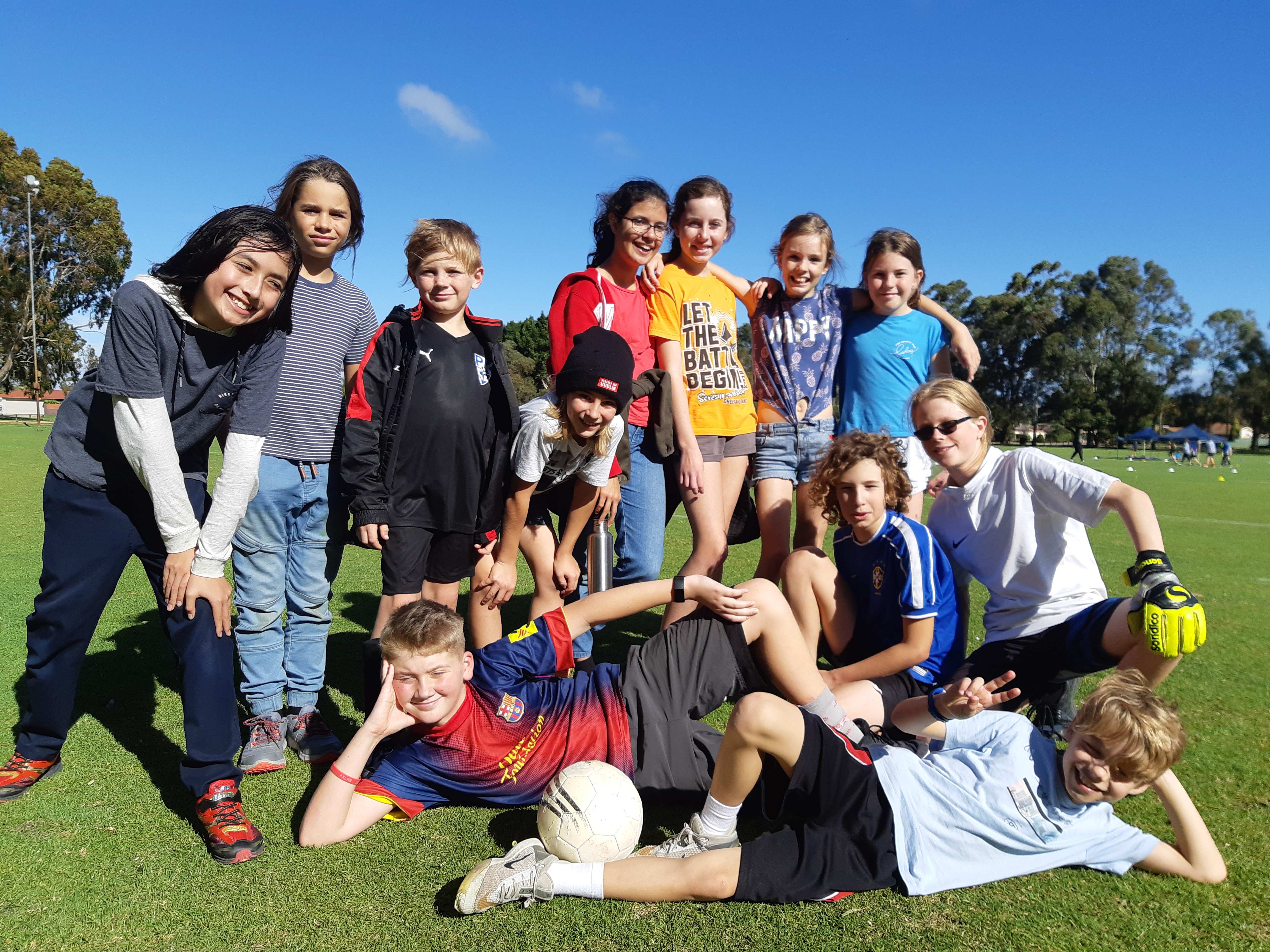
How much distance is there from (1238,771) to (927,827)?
1.97 metres

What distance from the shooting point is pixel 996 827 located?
105 inches

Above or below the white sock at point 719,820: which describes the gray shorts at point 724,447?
above

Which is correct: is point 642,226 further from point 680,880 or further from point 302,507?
point 680,880

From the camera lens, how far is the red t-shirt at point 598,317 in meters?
4.20

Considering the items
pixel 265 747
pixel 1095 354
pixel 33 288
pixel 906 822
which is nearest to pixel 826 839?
pixel 906 822

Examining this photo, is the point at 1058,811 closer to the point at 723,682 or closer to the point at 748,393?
the point at 723,682

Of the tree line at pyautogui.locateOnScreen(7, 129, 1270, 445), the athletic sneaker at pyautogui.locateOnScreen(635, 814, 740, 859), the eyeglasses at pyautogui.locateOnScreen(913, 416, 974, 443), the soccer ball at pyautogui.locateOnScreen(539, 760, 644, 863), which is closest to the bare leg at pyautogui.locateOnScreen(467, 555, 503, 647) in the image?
the soccer ball at pyautogui.locateOnScreen(539, 760, 644, 863)

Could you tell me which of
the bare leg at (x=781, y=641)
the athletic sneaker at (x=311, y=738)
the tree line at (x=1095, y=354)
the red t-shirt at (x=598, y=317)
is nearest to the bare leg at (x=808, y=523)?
the red t-shirt at (x=598, y=317)

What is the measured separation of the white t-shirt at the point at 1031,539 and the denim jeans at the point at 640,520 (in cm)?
160

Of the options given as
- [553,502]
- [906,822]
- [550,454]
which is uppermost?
[550,454]

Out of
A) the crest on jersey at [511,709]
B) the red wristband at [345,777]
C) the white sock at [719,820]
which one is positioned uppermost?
the crest on jersey at [511,709]

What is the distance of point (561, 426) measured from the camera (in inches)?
149

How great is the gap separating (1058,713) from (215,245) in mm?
4261

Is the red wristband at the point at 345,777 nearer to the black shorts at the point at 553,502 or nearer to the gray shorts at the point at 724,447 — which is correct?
the black shorts at the point at 553,502
